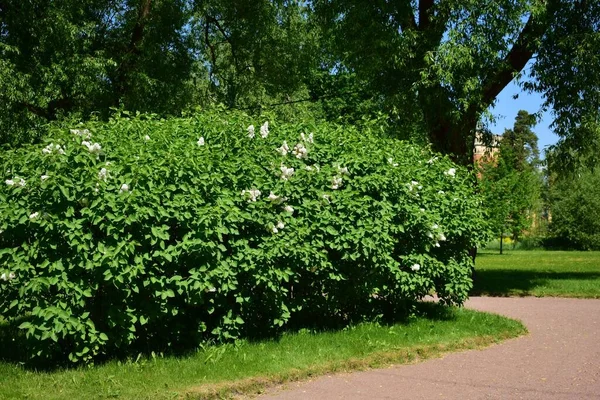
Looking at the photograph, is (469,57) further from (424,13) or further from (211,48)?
(211,48)

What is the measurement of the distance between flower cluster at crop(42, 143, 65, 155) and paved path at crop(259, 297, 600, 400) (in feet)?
9.86

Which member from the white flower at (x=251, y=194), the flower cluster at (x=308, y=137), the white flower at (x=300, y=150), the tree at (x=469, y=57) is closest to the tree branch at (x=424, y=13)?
the tree at (x=469, y=57)

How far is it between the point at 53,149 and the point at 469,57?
28.5ft

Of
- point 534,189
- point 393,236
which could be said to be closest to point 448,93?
point 393,236

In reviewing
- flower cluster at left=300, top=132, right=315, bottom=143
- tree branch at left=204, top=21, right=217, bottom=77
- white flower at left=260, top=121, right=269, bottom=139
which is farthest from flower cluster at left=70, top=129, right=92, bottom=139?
tree branch at left=204, top=21, right=217, bottom=77

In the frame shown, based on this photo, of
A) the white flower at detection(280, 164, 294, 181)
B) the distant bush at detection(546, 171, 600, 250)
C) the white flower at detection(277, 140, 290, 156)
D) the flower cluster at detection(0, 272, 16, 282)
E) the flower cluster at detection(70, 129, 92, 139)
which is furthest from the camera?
the distant bush at detection(546, 171, 600, 250)

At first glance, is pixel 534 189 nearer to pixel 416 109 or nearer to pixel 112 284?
pixel 416 109

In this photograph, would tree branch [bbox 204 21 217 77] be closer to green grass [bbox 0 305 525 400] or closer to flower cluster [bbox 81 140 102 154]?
green grass [bbox 0 305 525 400]

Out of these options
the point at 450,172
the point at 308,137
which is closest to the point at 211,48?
the point at 450,172

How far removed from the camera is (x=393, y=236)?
831cm

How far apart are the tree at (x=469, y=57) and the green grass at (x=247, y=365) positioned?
20.4ft

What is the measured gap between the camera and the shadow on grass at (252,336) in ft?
21.9

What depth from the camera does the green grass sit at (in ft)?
18.9

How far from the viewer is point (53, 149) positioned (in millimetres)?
6543
